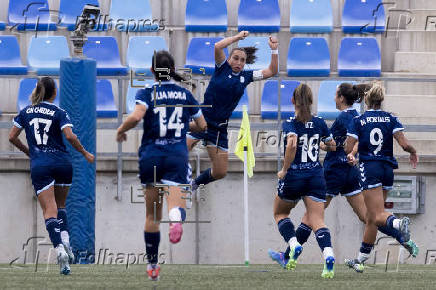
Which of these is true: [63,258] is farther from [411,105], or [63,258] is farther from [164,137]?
[411,105]

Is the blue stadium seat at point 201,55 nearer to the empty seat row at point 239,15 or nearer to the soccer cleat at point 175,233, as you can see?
the empty seat row at point 239,15

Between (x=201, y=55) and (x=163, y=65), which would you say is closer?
(x=163, y=65)

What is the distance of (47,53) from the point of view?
→ 58.3 feet

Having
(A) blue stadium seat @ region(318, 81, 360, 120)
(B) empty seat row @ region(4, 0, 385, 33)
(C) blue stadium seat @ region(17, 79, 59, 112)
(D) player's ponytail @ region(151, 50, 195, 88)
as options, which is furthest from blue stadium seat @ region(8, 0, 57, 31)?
(D) player's ponytail @ region(151, 50, 195, 88)

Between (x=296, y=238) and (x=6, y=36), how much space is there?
797 centimetres

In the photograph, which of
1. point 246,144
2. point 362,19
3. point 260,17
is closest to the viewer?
point 246,144

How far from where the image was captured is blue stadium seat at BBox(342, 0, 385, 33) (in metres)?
18.0

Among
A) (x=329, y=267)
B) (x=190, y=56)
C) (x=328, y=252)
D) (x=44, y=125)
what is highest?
(x=190, y=56)

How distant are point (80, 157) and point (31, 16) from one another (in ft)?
14.1

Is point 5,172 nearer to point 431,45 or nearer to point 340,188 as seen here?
point 340,188

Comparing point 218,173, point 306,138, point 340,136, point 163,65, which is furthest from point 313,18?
point 163,65

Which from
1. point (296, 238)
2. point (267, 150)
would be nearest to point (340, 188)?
point (296, 238)

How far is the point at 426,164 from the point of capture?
1609 centimetres

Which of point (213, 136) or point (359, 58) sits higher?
point (359, 58)
